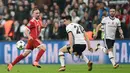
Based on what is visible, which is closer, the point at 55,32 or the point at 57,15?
the point at 55,32

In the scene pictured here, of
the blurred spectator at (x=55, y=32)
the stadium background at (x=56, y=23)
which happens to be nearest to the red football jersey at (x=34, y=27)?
the stadium background at (x=56, y=23)

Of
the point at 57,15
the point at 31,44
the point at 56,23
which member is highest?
the point at 57,15

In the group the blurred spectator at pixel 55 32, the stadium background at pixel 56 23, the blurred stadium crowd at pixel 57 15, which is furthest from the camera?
the blurred spectator at pixel 55 32

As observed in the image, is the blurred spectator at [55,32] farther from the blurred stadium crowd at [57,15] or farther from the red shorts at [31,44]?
the red shorts at [31,44]

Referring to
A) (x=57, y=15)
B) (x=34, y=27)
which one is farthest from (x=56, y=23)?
(x=34, y=27)

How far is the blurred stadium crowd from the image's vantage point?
25.6m

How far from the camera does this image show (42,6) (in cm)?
2794

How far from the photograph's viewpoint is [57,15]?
87.9 ft

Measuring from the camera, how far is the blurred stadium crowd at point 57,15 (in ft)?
84.0

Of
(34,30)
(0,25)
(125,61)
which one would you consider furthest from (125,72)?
(0,25)

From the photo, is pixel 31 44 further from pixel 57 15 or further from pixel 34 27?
pixel 57 15

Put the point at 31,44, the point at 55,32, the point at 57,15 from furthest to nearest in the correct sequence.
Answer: the point at 57,15, the point at 55,32, the point at 31,44

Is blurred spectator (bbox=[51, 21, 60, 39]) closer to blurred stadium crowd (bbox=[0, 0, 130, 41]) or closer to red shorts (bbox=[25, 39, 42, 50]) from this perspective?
blurred stadium crowd (bbox=[0, 0, 130, 41])

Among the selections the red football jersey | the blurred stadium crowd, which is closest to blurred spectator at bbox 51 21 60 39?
the blurred stadium crowd
